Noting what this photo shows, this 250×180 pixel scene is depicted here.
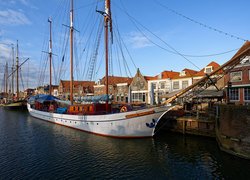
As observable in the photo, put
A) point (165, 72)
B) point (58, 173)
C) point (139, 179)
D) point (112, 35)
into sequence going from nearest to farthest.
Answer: point (139, 179) → point (58, 173) → point (112, 35) → point (165, 72)

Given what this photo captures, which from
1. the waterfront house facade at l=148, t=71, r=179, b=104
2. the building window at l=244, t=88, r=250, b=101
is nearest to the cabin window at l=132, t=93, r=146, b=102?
the waterfront house facade at l=148, t=71, r=179, b=104

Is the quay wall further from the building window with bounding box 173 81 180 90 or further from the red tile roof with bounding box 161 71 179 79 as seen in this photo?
the red tile roof with bounding box 161 71 179 79

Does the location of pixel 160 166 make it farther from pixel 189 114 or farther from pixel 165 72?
pixel 165 72

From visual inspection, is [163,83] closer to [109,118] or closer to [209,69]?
[209,69]

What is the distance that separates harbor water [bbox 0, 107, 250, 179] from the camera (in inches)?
493

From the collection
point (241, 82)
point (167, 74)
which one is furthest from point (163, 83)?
point (241, 82)

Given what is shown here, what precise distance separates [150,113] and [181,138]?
5023 mm

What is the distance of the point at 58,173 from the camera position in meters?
12.6

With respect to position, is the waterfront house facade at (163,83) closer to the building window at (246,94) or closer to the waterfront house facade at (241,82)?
the waterfront house facade at (241,82)

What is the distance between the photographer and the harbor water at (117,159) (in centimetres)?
1252

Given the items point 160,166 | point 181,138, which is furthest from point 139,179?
point 181,138

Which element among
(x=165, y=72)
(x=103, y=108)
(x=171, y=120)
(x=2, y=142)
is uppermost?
(x=165, y=72)

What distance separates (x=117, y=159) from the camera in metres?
15.1

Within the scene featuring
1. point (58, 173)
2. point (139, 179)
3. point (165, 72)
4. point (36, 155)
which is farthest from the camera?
point (165, 72)
